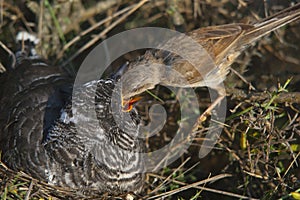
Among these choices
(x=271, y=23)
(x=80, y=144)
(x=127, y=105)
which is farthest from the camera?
(x=271, y=23)

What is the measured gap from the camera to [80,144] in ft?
13.3

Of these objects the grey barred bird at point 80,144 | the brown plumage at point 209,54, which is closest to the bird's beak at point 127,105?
the grey barred bird at point 80,144

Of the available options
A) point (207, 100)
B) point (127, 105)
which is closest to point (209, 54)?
Result: point (207, 100)

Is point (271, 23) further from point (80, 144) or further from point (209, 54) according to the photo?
point (80, 144)

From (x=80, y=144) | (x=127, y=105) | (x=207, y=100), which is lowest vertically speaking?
(x=207, y=100)

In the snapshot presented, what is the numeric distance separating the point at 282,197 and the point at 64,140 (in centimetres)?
177

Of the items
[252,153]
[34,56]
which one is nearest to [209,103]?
Result: [252,153]

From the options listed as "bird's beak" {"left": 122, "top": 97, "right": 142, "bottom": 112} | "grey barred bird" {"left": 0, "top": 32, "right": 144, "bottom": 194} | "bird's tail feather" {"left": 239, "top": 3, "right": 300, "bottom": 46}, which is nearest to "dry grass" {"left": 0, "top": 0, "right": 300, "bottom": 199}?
"grey barred bird" {"left": 0, "top": 32, "right": 144, "bottom": 194}

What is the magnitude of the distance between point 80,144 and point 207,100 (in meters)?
1.65

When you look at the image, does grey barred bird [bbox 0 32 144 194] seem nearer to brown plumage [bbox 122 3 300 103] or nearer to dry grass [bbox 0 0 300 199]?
dry grass [bbox 0 0 300 199]

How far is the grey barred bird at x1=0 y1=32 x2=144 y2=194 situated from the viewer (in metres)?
4.01

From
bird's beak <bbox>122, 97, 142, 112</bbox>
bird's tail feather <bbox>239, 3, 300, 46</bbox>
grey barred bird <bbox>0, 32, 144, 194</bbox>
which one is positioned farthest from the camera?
bird's tail feather <bbox>239, 3, 300, 46</bbox>

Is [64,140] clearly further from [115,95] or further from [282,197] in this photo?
[282,197]

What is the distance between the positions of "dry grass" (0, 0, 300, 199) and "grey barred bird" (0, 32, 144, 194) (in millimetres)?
141
